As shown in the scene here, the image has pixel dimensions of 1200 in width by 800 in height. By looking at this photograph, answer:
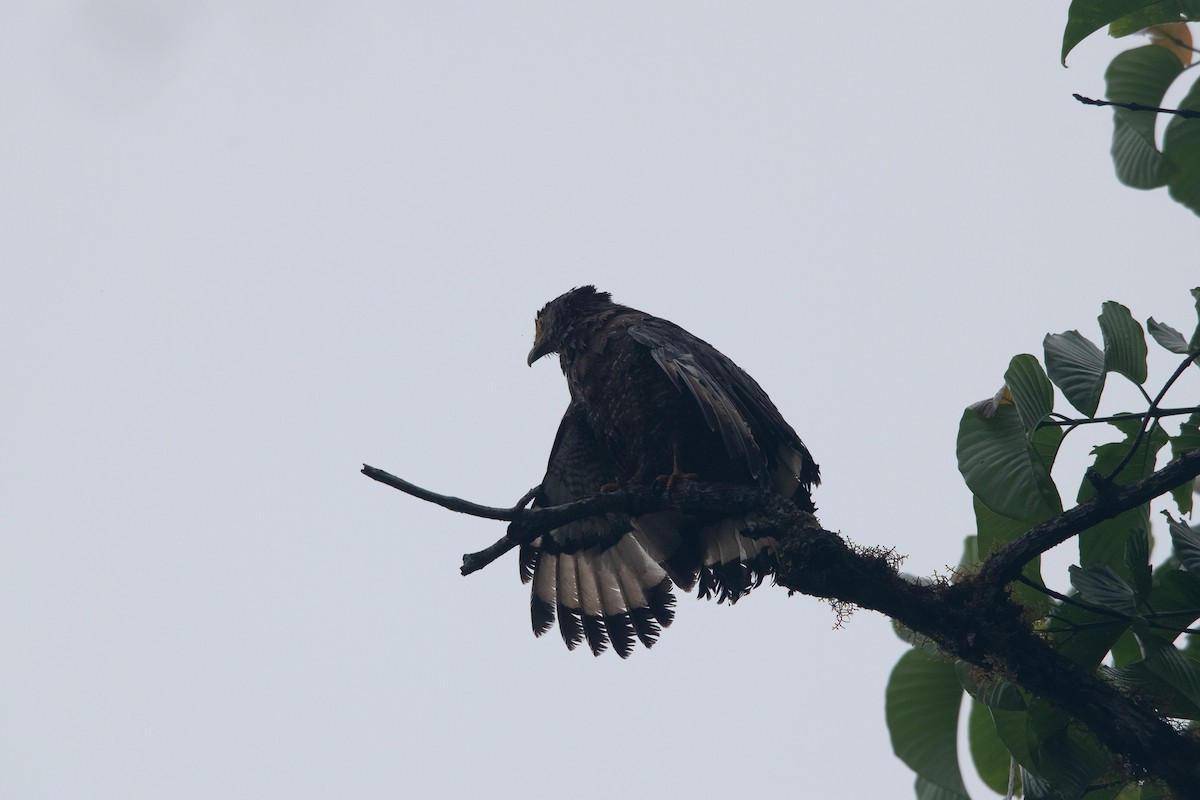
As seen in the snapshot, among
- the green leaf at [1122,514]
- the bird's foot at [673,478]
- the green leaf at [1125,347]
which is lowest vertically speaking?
the green leaf at [1122,514]

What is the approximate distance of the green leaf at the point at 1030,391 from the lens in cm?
344

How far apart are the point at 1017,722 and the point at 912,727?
0.48 metres

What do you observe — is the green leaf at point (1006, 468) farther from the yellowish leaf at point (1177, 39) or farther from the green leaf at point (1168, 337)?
the yellowish leaf at point (1177, 39)

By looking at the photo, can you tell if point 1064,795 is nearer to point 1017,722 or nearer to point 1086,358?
point 1017,722

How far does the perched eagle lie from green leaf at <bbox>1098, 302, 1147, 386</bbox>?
4.99 feet

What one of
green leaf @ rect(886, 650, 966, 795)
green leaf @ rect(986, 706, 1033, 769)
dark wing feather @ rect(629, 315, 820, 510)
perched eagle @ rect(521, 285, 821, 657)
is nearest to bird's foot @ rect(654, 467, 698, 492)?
perched eagle @ rect(521, 285, 821, 657)

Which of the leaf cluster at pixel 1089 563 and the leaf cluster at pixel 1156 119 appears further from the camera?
the leaf cluster at pixel 1156 119

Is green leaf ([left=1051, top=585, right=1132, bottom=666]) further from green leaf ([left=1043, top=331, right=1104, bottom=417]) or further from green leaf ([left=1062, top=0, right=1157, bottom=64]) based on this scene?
green leaf ([left=1062, top=0, right=1157, bottom=64])

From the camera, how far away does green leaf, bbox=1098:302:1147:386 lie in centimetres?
336

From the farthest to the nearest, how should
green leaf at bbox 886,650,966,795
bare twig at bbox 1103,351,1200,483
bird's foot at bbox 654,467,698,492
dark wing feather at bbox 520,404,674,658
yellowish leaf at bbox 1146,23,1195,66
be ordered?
dark wing feather at bbox 520,404,674,658
bird's foot at bbox 654,467,698,492
yellowish leaf at bbox 1146,23,1195,66
green leaf at bbox 886,650,966,795
bare twig at bbox 1103,351,1200,483

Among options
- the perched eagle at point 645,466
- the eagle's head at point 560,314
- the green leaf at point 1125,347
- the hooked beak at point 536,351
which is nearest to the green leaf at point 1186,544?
the green leaf at point 1125,347

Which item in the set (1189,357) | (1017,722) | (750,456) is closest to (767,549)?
(750,456)

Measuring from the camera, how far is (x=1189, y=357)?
10.5ft

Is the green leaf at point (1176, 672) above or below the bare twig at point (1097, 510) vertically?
below
